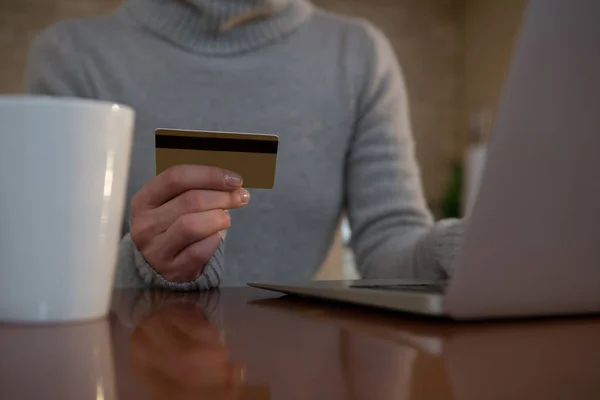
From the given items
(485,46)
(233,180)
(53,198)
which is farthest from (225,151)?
(485,46)

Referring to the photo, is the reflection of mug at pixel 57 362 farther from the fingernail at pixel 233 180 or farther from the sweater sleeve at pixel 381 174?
the sweater sleeve at pixel 381 174

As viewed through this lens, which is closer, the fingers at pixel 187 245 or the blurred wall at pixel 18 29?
the fingers at pixel 187 245

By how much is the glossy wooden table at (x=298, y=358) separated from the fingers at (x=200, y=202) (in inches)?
4.7

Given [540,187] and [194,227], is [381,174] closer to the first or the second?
[194,227]

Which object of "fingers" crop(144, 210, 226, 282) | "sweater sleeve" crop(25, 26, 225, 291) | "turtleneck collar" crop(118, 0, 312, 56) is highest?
"turtleneck collar" crop(118, 0, 312, 56)

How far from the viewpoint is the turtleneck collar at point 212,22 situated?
1.01 metres

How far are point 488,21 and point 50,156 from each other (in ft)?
9.64

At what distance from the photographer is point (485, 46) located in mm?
2969

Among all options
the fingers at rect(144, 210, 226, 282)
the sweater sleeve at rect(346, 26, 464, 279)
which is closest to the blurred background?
the sweater sleeve at rect(346, 26, 464, 279)

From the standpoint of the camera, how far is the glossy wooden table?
0.64 feet

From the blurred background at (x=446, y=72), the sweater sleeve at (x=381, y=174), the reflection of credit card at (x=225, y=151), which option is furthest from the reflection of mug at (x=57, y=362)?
the blurred background at (x=446, y=72)

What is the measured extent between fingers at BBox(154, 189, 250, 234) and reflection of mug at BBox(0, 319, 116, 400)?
0.55 ft

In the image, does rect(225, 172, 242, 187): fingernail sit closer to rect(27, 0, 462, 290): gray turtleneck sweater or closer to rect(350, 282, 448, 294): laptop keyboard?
rect(350, 282, 448, 294): laptop keyboard

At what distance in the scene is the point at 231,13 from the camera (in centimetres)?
101
